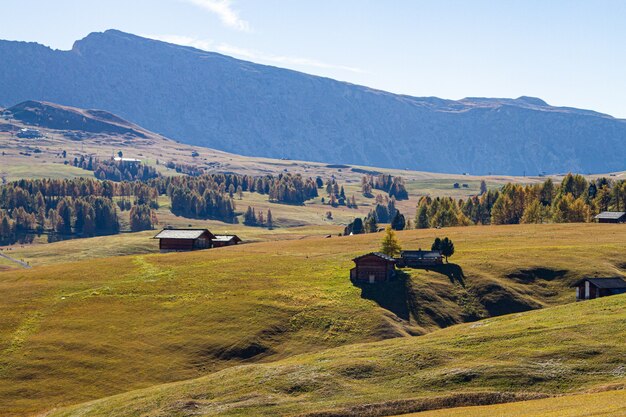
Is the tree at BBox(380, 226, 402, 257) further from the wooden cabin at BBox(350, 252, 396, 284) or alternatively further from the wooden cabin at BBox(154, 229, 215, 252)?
the wooden cabin at BBox(154, 229, 215, 252)

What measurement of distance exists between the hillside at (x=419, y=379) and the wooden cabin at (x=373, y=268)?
3747 cm

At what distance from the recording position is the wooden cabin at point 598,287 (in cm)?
11406

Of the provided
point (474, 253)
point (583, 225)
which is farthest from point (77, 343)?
point (583, 225)

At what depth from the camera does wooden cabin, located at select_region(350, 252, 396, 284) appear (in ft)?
419

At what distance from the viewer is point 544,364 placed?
246 ft

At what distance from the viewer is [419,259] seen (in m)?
137

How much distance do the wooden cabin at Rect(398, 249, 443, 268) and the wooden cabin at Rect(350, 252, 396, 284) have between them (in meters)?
9.09

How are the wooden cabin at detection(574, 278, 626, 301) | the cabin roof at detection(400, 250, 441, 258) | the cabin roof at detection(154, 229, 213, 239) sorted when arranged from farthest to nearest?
the cabin roof at detection(154, 229, 213, 239) < the cabin roof at detection(400, 250, 441, 258) < the wooden cabin at detection(574, 278, 626, 301)

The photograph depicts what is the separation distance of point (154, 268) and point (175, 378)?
5166cm

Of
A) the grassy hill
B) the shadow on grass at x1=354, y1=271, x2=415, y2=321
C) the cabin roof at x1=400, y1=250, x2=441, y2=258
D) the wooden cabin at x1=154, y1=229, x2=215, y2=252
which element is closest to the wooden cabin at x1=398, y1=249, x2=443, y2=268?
the cabin roof at x1=400, y1=250, x2=441, y2=258

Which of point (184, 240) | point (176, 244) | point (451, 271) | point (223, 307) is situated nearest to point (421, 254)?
point (451, 271)

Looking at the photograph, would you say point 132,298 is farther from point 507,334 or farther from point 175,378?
point 507,334

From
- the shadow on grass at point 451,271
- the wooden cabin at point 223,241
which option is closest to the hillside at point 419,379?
the shadow on grass at point 451,271

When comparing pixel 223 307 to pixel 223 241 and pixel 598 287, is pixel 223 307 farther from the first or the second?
pixel 223 241
